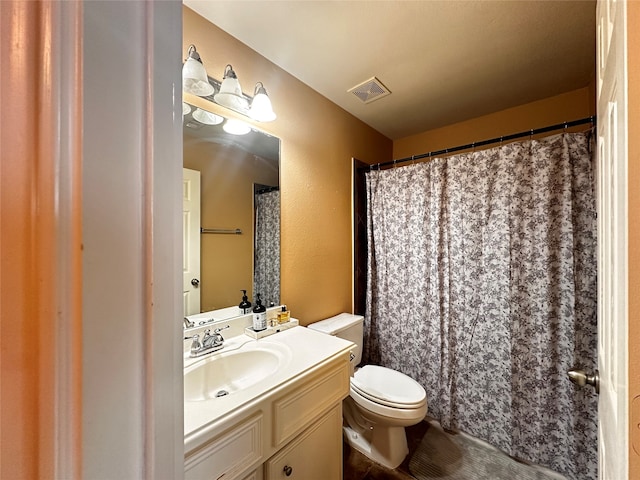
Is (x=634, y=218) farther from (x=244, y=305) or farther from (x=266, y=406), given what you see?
(x=244, y=305)

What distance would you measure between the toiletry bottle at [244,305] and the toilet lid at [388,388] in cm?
77

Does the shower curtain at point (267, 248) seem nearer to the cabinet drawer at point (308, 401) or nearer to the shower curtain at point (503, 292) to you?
the cabinet drawer at point (308, 401)

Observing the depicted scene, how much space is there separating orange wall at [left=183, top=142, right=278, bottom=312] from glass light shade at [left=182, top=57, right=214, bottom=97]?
0.74 feet

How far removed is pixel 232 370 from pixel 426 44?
1915 millimetres

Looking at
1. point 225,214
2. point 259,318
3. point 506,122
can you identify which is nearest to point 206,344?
point 259,318

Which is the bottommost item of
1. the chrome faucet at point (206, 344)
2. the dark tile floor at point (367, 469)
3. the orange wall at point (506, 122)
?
the dark tile floor at point (367, 469)

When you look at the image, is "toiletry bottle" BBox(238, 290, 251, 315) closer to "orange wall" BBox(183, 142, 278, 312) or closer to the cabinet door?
"orange wall" BBox(183, 142, 278, 312)

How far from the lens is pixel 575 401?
1.38 metres

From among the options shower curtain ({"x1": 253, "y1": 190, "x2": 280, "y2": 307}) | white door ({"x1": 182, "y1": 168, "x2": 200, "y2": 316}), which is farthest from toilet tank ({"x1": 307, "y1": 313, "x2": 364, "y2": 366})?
white door ({"x1": 182, "y1": 168, "x2": 200, "y2": 316})

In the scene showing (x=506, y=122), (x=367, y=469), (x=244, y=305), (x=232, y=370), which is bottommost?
(x=367, y=469)

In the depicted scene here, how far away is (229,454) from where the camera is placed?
76 cm

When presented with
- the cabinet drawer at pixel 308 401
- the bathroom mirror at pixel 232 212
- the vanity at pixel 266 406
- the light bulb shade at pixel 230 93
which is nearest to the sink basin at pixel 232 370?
the vanity at pixel 266 406

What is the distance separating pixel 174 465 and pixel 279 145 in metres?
1.50

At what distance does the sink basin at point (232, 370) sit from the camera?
1018 mm
